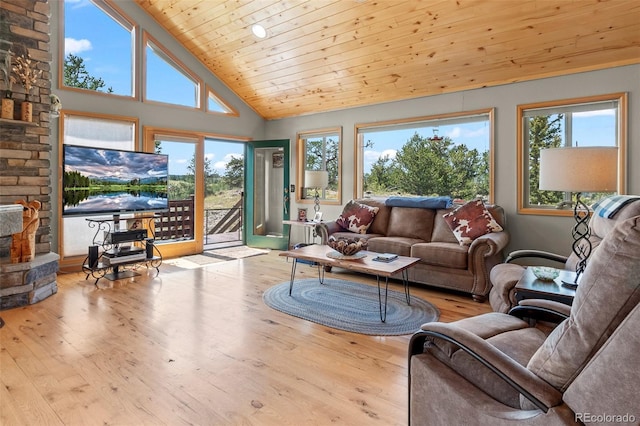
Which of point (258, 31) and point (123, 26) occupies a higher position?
point (123, 26)

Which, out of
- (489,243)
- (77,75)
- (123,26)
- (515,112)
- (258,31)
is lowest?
(489,243)

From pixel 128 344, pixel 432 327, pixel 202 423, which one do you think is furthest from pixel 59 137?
pixel 432 327

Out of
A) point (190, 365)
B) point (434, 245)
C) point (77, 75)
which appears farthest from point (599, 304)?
point (77, 75)

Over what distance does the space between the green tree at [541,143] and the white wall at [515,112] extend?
0.19 m

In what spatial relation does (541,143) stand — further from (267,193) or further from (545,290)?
(267,193)

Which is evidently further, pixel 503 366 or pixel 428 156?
pixel 428 156

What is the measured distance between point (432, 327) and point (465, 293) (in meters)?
2.80

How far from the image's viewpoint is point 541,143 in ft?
14.0

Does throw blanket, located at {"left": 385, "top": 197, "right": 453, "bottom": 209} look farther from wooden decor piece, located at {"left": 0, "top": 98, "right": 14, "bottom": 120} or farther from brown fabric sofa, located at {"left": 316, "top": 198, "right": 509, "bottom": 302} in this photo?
wooden decor piece, located at {"left": 0, "top": 98, "right": 14, "bottom": 120}

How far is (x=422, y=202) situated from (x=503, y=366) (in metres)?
3.76

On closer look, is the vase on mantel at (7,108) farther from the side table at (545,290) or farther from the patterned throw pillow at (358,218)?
the side table at (545,290)

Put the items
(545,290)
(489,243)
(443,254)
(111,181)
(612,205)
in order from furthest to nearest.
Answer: (111,181)
(443,254)
(489,243)
(612,205)
(545,290)

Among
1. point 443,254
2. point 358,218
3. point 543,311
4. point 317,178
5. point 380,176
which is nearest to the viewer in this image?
point 543,311

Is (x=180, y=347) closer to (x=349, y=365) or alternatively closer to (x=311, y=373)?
(x=311, y=373)
